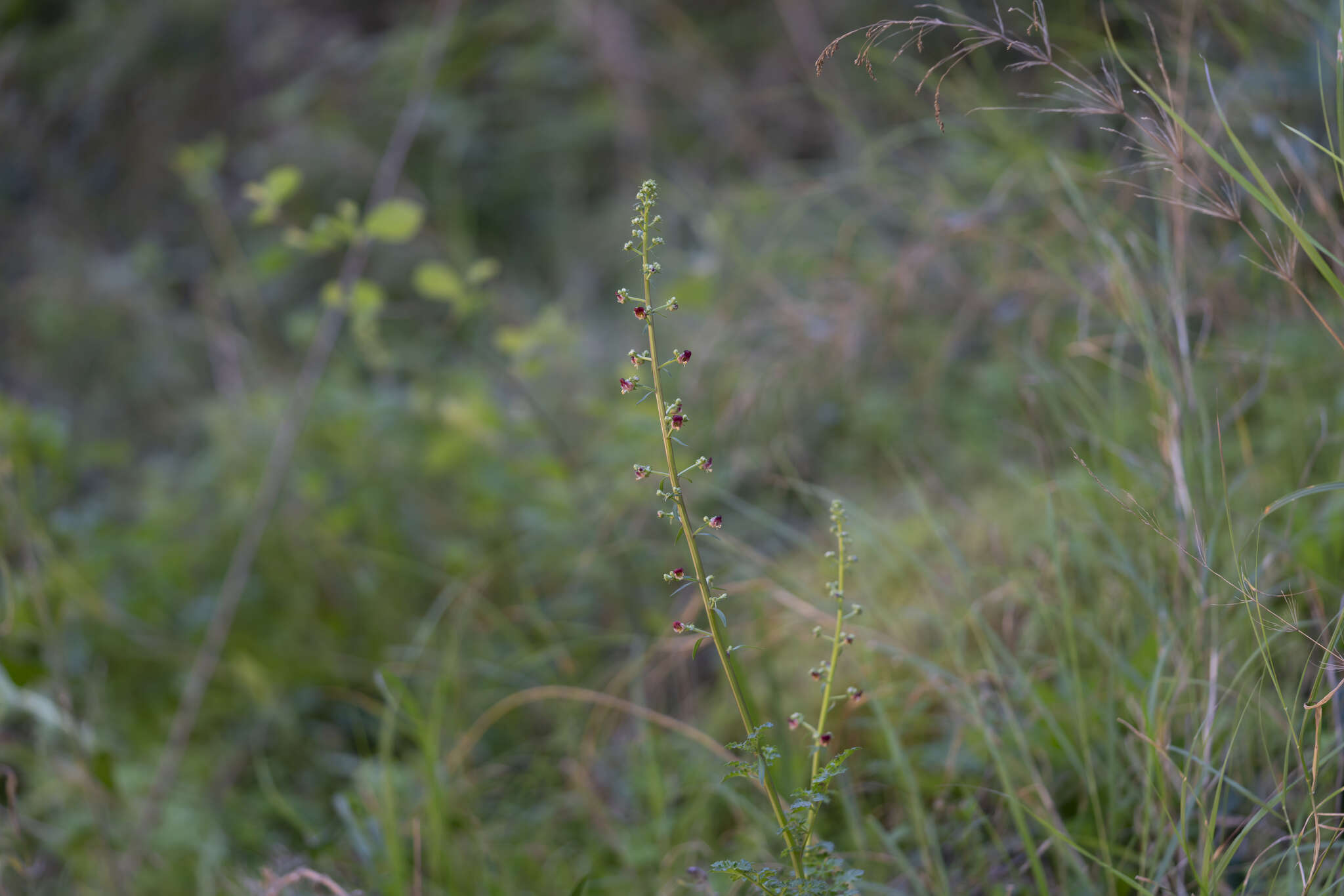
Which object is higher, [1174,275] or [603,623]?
[1174,275]

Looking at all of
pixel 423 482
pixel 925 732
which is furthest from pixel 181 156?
pixel 925 732

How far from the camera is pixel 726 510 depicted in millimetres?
2361

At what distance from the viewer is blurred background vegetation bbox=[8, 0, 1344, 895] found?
3.99 feet

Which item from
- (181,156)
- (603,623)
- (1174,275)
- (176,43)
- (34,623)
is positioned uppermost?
(176,43)

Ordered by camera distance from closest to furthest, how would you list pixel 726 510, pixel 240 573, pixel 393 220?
pixel 393 220 → pixel 240 573 → pixel 726 510

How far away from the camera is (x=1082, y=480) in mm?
1539

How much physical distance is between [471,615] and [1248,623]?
159 cm

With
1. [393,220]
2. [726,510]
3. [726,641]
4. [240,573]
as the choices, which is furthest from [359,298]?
[726,641]

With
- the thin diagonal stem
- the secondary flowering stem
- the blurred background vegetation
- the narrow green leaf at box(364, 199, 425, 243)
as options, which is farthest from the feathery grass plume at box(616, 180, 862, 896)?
the thin diagonal stem

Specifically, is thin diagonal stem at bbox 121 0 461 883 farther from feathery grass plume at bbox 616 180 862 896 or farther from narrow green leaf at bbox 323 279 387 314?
feathery grass plume at bbox 616 180 862 896

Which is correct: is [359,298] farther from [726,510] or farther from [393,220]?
[726,510]

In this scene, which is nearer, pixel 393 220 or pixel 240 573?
pixel 393 220

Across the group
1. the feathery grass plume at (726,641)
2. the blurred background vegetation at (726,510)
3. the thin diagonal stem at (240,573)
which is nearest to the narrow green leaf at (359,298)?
the thin diagonal stem at (240,573)

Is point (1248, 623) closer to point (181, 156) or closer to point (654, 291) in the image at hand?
point (654, 291)
